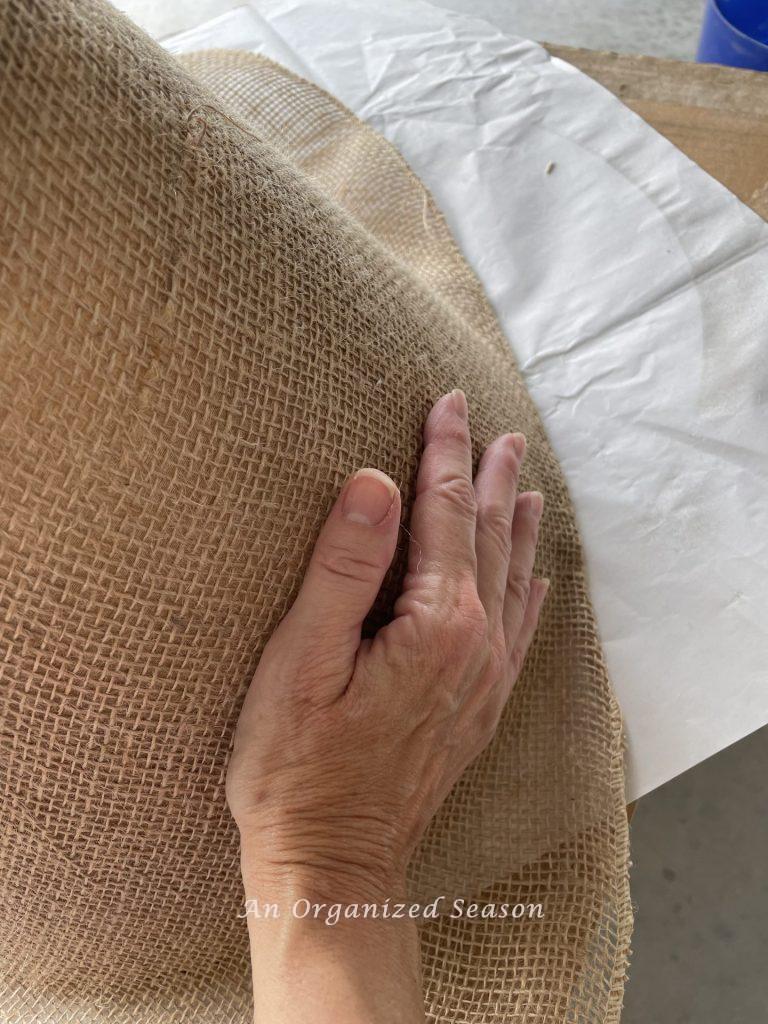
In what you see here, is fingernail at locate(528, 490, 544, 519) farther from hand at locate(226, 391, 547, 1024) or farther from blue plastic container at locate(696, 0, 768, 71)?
blue plastic container at locate(696, 0, 768, 71)

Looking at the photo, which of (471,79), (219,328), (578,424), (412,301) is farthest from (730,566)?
(471,79)

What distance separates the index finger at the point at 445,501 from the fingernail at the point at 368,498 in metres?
0.05

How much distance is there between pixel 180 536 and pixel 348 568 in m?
0.09

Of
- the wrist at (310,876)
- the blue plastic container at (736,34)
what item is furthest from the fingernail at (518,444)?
the blue plastic container at (736,34)

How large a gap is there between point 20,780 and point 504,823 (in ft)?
0.99

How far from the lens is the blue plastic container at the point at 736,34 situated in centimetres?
104

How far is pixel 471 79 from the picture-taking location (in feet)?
3.00

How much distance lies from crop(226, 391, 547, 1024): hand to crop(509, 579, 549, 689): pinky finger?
80 millimetres

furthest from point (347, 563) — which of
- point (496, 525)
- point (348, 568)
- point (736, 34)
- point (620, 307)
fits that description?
point (736, 34)

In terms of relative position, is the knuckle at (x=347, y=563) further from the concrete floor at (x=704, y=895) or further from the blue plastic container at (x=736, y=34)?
the blue plastic container at (x=736, y=34)

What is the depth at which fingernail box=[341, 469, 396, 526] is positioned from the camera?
0.47 m

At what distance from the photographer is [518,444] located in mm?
596

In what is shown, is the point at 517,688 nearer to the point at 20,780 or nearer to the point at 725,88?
the point at 20,780

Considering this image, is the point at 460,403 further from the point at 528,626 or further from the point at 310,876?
the point at 310,876
